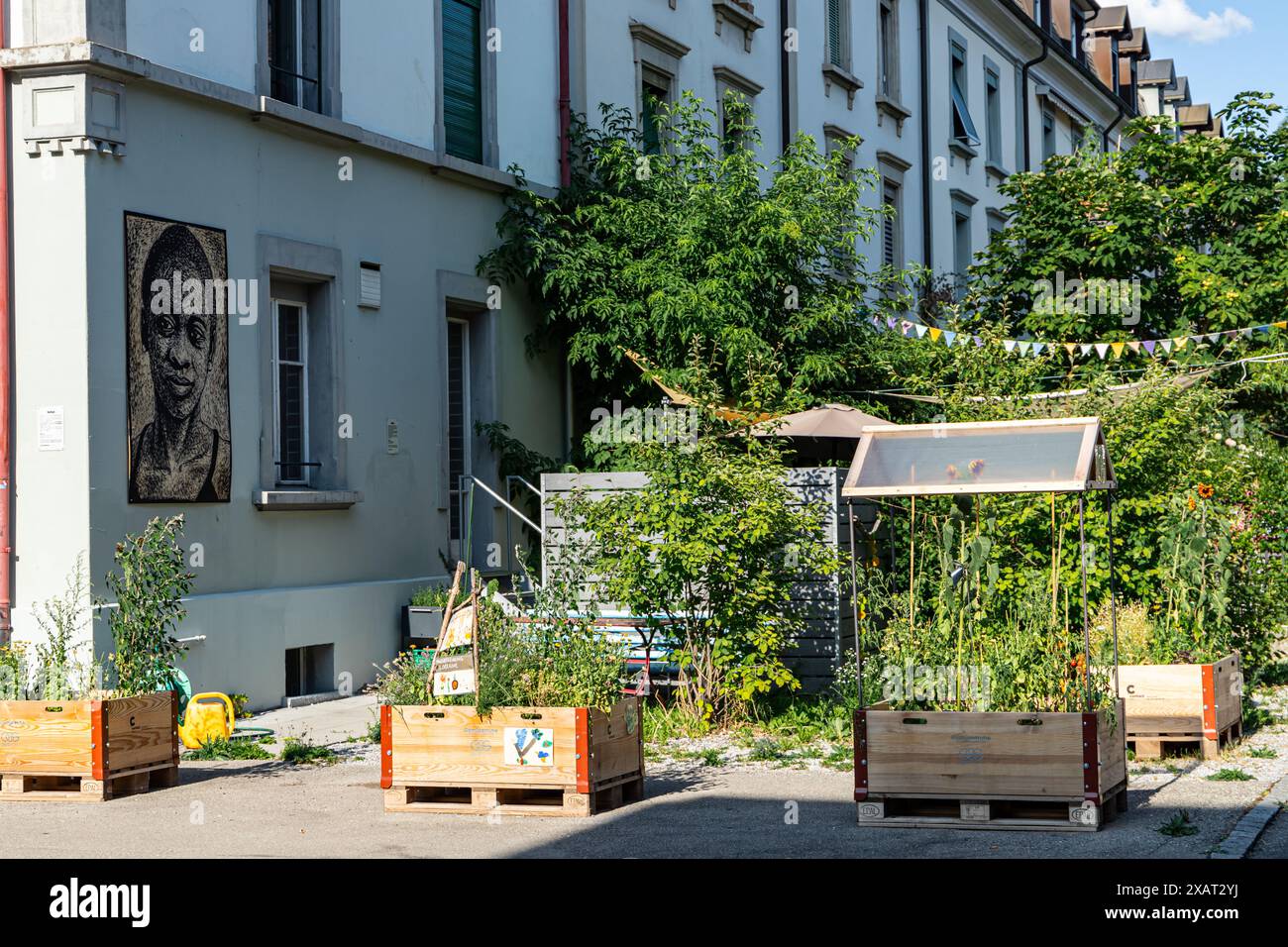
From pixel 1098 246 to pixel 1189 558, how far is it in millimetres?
10555

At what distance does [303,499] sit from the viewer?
13.7m

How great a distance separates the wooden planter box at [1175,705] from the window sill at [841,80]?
15765mm

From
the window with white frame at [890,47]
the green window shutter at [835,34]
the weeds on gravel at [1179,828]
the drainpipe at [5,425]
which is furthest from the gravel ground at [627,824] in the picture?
the window with white frame at [890,47]

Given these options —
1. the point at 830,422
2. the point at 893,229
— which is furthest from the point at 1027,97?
the point at 830,422

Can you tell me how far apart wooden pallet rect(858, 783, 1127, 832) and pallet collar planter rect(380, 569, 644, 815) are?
1.45 m

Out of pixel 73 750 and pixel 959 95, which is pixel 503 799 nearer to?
pixel 73 750

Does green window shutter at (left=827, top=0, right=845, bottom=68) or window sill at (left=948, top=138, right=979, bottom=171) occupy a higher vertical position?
green window shutter at (left=827, top=0, right=845, bottom=68)

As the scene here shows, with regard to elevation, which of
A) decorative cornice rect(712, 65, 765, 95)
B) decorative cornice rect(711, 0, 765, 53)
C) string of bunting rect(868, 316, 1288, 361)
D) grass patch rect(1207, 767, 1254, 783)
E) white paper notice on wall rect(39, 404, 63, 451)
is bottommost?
grass patch rect(1207, 767, 1254, 783)

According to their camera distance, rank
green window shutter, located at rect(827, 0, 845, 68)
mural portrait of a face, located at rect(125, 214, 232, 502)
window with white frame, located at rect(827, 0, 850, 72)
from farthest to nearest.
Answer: window with white frame, located at rect(827, 0, 850, 72), green window shutter, located at rect(827, 0, 845, 68), mural portrait of a face, located at rect(125, 214, 232, 502)

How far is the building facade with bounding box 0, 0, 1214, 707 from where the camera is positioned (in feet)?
38.9

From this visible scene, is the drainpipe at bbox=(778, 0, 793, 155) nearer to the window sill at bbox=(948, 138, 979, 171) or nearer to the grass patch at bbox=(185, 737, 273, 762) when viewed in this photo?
the window sill at bbox=(948, 138, 979, 171)

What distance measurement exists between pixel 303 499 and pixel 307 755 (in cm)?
330

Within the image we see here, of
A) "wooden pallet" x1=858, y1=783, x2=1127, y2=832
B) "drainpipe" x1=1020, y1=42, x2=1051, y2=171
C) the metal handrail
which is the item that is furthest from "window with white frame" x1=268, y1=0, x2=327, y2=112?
"drainpipe" x1=1020, y1=42, x2=1051, y2=171

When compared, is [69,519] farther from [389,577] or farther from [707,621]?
[707,621]
